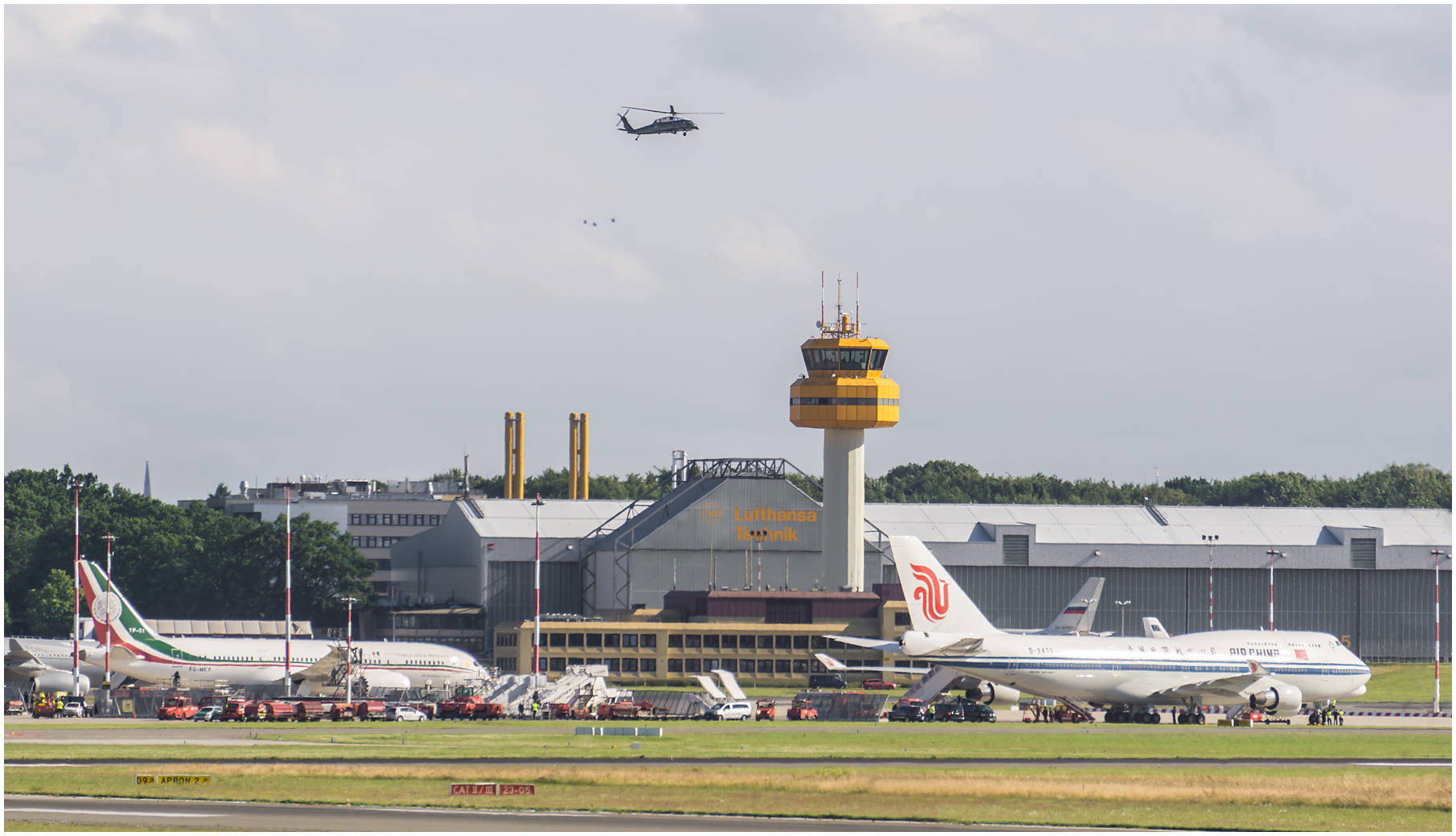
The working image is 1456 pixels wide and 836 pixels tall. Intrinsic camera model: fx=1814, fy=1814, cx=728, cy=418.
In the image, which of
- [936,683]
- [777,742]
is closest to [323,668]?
[936,683]

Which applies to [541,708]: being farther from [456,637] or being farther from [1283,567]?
[1283,567]

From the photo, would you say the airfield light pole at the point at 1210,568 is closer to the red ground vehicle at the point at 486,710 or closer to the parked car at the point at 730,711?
the parked car at the point at 730,711

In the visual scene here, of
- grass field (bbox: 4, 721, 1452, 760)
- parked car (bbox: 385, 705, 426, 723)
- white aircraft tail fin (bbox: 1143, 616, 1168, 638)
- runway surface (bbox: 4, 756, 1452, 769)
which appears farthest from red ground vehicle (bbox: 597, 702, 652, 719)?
white aircraft tail fin (bbox: 1143, 616, 1168, 638)

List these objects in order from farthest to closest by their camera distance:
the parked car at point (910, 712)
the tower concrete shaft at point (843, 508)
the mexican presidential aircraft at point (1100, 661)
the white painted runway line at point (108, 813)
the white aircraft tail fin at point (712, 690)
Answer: the tower concrete shaft at point (843, 508) → the white aircraft tail fin at point (712, 690) → the parked car at point (910, 712) → the mexican presidential aircraft at point (1100, 661) → the white painted runway line at point (108, 813)

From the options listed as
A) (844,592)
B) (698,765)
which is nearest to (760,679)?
(844,592)

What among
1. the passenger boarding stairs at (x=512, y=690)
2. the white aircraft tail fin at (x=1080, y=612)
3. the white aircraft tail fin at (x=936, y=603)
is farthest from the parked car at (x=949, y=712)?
the white aircraft tail fin at (x=1080, y=612)

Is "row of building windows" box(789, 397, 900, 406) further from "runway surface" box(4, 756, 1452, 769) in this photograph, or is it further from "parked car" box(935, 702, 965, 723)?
"runway surface" box(4, 756, 1452, 769)

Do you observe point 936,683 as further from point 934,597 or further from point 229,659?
point 229,659
